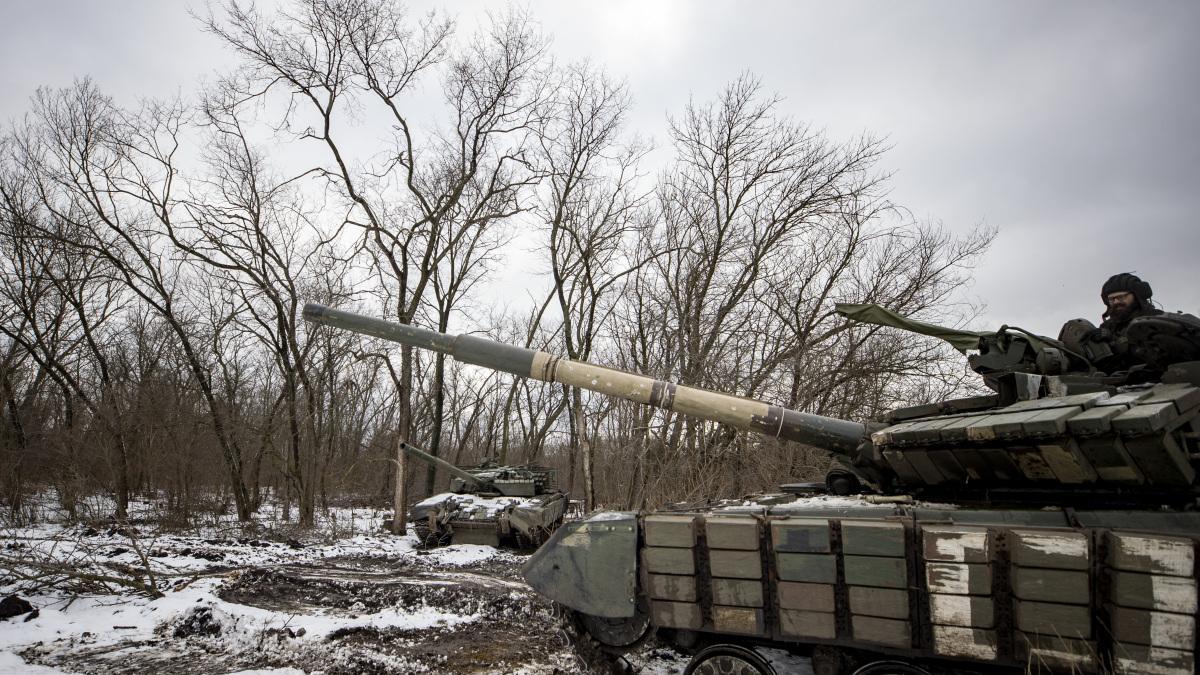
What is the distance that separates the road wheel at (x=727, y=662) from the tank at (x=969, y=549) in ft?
0.04

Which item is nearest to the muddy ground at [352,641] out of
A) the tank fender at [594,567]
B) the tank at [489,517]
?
the tank fender at [594,567]

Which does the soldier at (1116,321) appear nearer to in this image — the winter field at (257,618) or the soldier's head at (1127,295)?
the soldier's head at (1127,295)

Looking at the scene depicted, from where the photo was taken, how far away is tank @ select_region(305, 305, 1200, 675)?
3391 mm

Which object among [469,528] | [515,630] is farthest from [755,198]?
[515,630]

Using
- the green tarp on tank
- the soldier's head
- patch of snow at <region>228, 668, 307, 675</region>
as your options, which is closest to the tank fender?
patch of snow at <region>228, 668, 307, 675</region>

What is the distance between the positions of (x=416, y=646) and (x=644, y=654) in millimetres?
1919

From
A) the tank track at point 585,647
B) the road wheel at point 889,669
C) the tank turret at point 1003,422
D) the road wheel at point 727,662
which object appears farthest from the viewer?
the tank track at point 585,647

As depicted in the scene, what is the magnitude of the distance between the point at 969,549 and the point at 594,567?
2.28 meters

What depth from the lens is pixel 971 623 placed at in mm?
3609

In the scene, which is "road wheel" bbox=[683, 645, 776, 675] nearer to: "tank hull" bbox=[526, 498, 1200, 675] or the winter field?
"tank hull" bbox=[526, 498, 1200, 675]

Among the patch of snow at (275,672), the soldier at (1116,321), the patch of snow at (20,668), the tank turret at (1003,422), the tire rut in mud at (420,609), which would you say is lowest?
the tire rut in mud at (420,609)

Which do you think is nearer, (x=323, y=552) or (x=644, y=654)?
(x=644, y=654)

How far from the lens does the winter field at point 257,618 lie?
514cm

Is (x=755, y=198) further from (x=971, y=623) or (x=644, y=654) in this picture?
(x=971, y=623)
